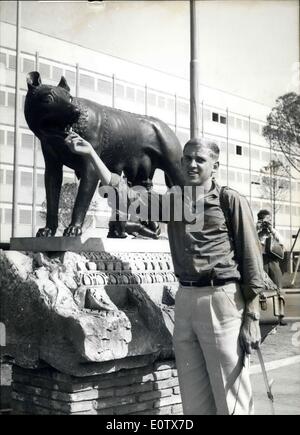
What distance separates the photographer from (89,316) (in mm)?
3629

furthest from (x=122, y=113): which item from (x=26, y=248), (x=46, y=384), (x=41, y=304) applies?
(x=46, y=384)

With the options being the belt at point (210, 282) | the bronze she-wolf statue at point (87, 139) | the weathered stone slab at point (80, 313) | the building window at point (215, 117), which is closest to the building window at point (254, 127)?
the building window at point (215, 117)

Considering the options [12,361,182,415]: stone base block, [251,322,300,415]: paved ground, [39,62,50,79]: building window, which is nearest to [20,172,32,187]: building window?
[39,62,50,79]: building window

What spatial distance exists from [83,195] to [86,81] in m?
12.9


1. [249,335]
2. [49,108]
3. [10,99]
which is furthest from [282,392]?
[10,99]

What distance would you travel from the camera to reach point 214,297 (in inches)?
117

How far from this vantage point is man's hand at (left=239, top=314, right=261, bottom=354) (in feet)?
9.66

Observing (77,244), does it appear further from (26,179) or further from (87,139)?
(26,179)

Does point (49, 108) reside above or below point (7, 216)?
below

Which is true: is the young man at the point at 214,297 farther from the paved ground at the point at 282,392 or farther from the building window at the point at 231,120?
the building window at the point at 231,120

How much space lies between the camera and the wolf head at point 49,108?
428cm

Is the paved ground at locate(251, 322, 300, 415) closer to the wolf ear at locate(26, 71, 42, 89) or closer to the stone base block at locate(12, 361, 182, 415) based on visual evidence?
the stone base block at locate(12, 361, 182, 415)

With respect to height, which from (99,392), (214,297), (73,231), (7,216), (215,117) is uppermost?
(215,117)

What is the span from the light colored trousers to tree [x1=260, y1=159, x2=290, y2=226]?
12.4 metres
